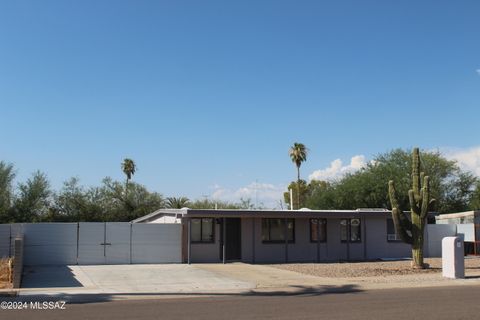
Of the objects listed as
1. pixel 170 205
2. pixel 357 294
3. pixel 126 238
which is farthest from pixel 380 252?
pixel 170 205

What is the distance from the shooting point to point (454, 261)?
20953mm

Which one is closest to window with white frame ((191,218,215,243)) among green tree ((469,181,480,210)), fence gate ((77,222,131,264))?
fence gate ((77,222,131,264))

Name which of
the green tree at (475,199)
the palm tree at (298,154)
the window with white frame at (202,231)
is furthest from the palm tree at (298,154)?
the window with white frame at (202,231)

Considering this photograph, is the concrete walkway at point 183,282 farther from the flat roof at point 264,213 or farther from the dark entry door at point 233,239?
the dark entry door at point 233,239

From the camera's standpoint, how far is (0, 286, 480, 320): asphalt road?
12.4 meters

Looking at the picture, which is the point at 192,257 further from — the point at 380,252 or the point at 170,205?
the point at 170,205

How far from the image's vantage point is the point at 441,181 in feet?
182

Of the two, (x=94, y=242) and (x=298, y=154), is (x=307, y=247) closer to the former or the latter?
(x=94, y=242)

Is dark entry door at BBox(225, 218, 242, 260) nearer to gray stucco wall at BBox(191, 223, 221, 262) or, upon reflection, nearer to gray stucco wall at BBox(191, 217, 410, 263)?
gray stucco wall at BBox(191, 217, 410, 263)

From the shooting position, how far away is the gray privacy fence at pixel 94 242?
2564 centimetres

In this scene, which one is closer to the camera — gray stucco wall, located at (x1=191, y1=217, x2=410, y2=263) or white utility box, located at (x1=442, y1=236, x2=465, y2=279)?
white utility box, located at (x1=442, y1=236, x2=465, y2=279)

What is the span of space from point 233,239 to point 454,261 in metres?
11.5

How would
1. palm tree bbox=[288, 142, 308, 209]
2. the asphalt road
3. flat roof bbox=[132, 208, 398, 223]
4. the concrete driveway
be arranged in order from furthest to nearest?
1. palm tree bbox=[288, 142, 308, 209]
2. flat roof bbox=[132, 208, 398, 223]
3. the concrete driveway
4. the asphalt road

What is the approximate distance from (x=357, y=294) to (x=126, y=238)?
1349cm
